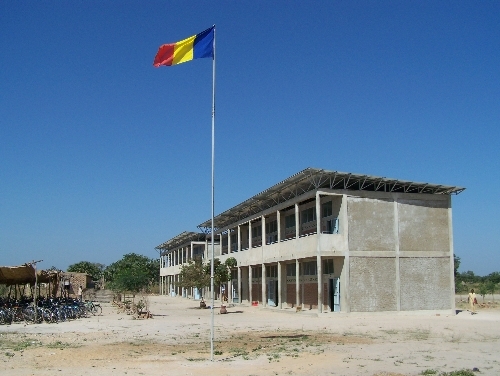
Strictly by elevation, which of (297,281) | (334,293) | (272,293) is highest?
(297,281)

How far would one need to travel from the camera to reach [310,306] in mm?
42250

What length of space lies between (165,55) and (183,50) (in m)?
0.77

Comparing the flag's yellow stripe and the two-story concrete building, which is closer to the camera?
the flag's yellow stripe

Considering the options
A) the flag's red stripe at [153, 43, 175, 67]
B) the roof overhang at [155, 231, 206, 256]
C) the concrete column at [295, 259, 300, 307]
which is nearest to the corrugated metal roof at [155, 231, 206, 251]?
the roof overhang at [155, 231, 206, 256]

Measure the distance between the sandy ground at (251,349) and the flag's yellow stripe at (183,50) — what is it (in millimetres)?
9419

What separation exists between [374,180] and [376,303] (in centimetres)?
813

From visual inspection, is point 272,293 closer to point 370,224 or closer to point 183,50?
point 370,224

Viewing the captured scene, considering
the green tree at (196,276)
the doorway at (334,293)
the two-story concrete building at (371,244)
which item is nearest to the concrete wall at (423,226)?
the two-story concrete building at (371,244)

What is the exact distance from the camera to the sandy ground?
14.6m

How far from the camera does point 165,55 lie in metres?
18.8

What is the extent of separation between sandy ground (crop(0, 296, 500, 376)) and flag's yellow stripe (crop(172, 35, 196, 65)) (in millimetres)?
9419

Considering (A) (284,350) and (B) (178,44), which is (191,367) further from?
(B) (178,44)

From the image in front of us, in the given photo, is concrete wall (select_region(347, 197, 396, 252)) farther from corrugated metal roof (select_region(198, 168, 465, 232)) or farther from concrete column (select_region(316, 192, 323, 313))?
concrete column (select_region(316, 192, 323, 313))

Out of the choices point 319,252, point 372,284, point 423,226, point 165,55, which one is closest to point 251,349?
point 165,55
